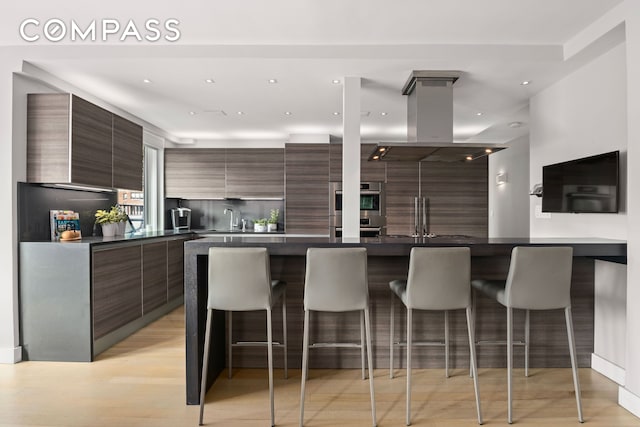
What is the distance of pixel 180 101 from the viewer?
4695mm

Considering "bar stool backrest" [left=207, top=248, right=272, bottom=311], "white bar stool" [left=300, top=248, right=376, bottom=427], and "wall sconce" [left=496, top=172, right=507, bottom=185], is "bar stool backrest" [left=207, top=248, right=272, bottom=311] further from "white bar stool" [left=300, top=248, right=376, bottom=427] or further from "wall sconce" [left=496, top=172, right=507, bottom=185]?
"wall sconce" [left=496, top=172, right=507, bottom=185]

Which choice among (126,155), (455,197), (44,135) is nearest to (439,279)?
(44,135)

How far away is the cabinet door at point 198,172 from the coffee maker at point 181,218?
0.37m

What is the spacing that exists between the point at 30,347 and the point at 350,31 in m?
3.66

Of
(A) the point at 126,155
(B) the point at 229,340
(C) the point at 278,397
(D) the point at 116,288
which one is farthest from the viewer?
(A) the point at 126,155

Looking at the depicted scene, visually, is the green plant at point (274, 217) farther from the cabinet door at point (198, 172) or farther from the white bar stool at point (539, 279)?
the white bar stool at point (539, 279)

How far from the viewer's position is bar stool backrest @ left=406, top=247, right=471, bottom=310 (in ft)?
8.12

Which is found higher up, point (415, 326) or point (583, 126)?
point (583, 126)

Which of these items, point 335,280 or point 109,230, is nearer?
point 335,280

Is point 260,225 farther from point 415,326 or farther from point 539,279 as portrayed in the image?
point 539,279

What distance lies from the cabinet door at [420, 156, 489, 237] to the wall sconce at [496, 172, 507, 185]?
86 cm

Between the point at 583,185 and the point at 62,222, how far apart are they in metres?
4.53

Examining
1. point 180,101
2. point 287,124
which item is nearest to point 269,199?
point 287,124

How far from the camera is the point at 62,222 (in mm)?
3799
